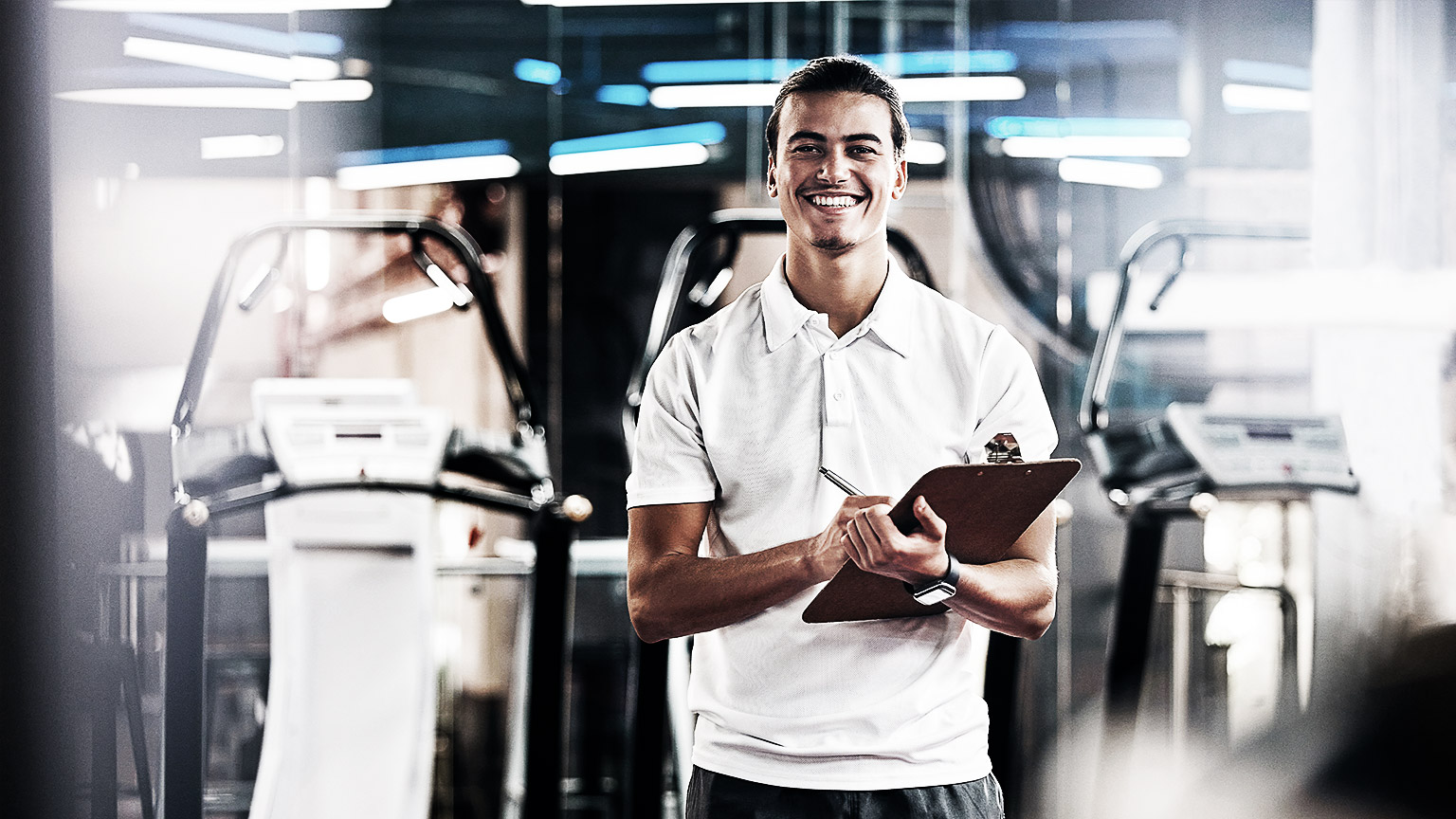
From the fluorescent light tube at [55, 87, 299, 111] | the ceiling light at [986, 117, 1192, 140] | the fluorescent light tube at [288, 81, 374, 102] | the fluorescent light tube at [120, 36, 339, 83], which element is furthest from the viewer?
the ceiling light at [986, 117, 1192, 140]

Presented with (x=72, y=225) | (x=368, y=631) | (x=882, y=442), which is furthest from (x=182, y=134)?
(x=882, y=442)

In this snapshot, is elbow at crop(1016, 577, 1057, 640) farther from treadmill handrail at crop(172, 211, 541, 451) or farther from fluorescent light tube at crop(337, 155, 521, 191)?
fluorescent light tube at crop(337, 155, 521, 191)

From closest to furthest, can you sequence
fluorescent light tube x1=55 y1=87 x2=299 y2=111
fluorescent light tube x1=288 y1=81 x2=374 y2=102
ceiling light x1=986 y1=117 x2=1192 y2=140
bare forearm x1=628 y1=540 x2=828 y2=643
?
bare forearm x1=628 y1=540 x2=828 y2=643 → fluorescent light tube x1=55 y1=87 x2=299 y2=111 → fluorescent light tube x1=288 y1=81 x2=374 y2=102 → ceiling light x1=986 y1=117 x2=1192 y2=140

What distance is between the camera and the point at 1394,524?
3.55 metres

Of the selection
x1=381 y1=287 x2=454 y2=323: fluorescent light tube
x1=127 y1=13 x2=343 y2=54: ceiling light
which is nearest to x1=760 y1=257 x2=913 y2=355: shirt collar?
x1=127 y1=13 x2=343 y2=54: ceiling light

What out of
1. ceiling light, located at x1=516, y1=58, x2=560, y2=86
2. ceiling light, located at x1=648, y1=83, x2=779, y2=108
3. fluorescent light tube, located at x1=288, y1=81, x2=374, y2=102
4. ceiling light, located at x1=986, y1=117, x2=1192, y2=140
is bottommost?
ceiling light, located at x1=986, y1=117, x2=1192, y2=140

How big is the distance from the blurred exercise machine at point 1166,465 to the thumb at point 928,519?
2129 mm

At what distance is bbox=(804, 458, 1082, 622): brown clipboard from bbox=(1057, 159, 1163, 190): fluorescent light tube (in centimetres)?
301

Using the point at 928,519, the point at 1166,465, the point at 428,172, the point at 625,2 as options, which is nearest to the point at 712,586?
the point at 928,519

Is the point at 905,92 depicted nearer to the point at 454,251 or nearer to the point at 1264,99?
the point at 1264,99

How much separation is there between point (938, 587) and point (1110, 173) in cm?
317

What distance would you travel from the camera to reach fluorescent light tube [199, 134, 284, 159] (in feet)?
11.3

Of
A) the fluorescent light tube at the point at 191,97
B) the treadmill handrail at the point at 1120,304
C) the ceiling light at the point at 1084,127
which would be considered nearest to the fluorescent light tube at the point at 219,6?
the fluorescent light tube at the point at 191,97

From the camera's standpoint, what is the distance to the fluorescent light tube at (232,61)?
122 inches
